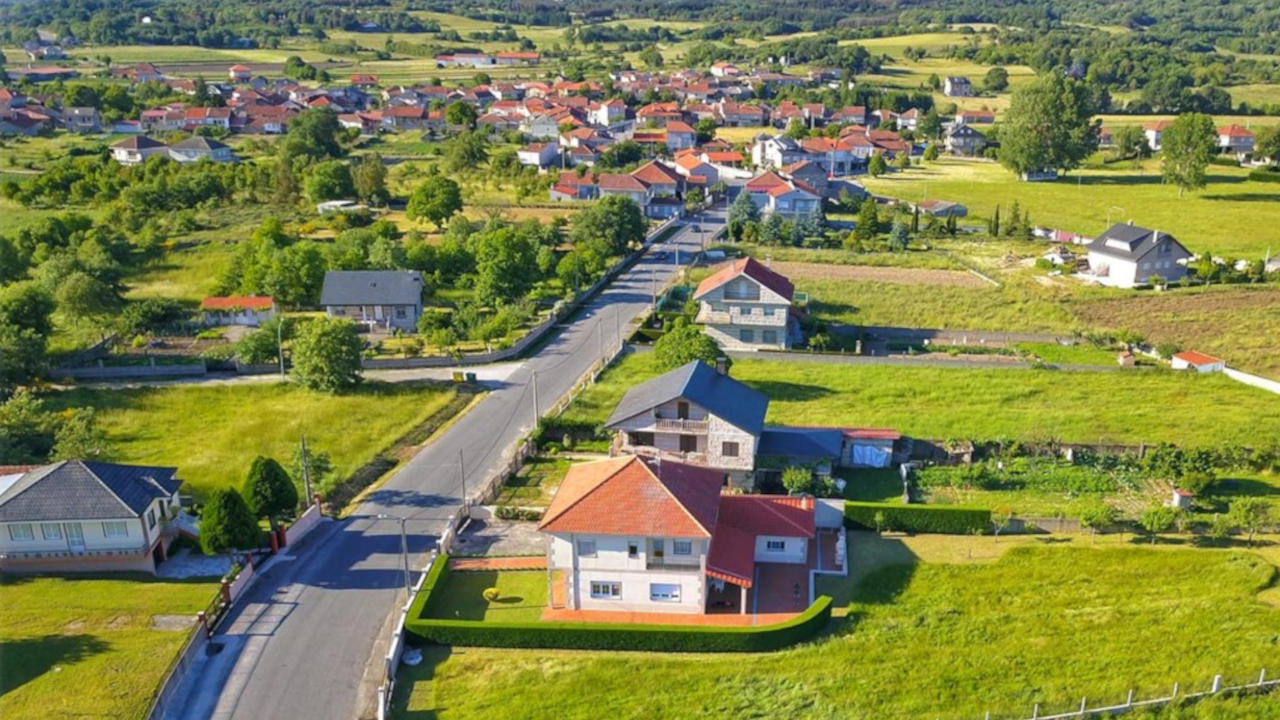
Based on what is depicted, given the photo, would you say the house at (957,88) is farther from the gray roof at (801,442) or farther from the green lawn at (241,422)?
the gray roof at (801,442)

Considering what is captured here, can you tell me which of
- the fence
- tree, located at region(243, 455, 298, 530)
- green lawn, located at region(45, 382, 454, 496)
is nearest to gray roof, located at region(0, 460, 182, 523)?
tree, located at region(243, 455, 298, 530)

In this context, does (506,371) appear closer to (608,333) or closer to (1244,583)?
(608,333)

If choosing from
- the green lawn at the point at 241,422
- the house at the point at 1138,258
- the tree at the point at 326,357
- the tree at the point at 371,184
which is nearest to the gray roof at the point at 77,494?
the green lawn at the point at 241,422

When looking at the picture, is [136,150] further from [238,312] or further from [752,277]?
[752,277]

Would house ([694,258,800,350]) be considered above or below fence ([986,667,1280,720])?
above

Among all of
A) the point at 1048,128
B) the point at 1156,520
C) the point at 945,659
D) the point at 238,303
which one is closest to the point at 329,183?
the point at 238,303

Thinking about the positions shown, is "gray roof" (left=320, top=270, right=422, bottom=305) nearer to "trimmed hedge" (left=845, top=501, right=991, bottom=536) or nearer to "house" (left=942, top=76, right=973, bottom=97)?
"trimmed hedge" (left=845, top=501, right=991, bottom=536)
